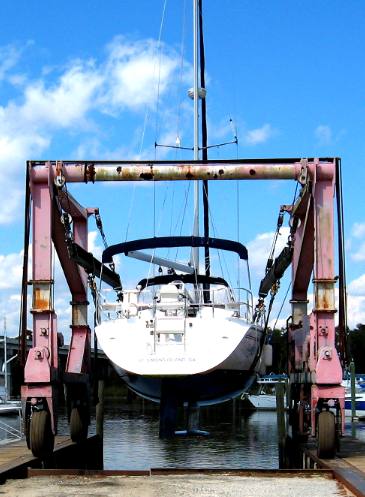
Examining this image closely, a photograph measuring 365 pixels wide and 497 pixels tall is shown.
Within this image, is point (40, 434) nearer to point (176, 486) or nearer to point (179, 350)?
point (179, 350)

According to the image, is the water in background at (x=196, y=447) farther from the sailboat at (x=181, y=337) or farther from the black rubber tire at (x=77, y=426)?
the sailboat at (x=181, y=337)

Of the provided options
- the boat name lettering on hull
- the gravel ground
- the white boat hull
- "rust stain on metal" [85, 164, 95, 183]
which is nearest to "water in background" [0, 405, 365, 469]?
the white boat hull

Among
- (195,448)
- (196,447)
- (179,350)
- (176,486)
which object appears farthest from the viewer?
(196,447)

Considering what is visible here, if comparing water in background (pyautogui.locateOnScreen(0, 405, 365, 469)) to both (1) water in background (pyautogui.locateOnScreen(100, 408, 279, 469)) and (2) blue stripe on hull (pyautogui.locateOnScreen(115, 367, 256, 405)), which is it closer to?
(1) water in background (pyautogui.locateOnScreen(100, 408, 279, 469))

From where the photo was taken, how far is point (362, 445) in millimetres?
17453

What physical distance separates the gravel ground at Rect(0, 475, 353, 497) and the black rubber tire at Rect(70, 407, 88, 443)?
6.76 m

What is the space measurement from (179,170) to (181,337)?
3292mm

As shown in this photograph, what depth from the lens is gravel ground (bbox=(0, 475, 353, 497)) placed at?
11.4m

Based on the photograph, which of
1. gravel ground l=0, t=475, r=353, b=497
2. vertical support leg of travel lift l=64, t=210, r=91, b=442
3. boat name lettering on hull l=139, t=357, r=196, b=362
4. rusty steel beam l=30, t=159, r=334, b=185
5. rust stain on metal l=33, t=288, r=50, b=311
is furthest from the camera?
vertical support leg of travel lift l=64, t=210, r=91, b=442

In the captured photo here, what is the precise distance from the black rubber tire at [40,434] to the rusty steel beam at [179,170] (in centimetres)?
457

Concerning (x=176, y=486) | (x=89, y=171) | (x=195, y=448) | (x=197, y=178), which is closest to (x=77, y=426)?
(x=89, y=171)

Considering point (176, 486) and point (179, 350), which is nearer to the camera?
point (176, 486)

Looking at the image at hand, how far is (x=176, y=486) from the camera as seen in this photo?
12.0m

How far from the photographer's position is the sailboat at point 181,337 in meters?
15.9
